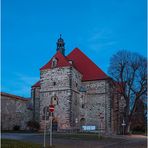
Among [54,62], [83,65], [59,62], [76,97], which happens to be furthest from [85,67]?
[54,62]

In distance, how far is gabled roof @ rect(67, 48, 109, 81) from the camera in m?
54.8

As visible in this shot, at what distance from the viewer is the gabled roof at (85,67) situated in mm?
54797

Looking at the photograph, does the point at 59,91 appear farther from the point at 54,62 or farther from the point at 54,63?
the point at 54,62

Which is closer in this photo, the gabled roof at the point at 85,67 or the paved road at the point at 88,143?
the paved road at the point at 88,143

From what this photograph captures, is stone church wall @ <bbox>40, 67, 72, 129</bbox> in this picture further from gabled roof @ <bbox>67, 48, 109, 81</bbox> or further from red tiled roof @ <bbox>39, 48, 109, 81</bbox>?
gabled roof @ <bbox>67, 48, 109, 81</bbox>

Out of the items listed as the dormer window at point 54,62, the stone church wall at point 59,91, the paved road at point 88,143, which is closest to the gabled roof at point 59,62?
the dormer window at point 54,62

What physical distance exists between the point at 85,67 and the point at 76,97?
8.19m

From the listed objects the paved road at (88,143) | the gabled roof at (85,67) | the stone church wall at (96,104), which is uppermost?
the gabled roof at (85,67)

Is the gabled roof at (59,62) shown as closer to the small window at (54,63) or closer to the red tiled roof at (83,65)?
the red tiled roof at (83,65)

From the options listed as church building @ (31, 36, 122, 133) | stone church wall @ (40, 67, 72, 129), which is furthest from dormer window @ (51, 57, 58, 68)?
stone church wall @ (40, 67, 72, 129)

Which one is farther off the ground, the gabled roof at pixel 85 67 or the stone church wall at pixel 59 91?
the gabled roof at pixel 85 67

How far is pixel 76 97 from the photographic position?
5175cm

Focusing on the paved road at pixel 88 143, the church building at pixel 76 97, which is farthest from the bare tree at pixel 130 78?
the paved road at pixel 88 143

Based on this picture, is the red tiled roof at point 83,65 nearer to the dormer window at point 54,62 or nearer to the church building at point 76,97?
the church building at point 76,97
